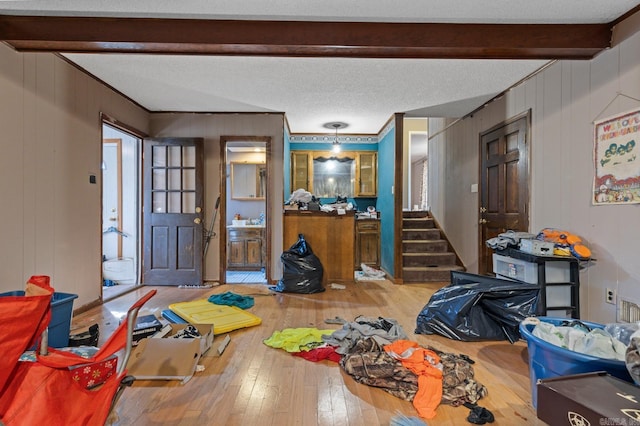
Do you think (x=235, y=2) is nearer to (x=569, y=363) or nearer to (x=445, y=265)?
(x=569, y=363)

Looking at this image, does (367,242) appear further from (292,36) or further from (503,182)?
(292,36)

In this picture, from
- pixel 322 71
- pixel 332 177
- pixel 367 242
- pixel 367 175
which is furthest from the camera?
pixel 332 177

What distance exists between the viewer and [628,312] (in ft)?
7.46

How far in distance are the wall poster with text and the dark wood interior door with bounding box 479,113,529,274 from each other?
33.4 inches

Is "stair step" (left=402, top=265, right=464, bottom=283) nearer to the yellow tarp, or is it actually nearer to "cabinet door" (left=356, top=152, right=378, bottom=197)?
"cabinet door" (left=356, top=152, right=378, bottom=197)

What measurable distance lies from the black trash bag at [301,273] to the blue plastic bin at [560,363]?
8.51ft

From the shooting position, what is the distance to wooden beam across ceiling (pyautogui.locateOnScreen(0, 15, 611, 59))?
231 centimetres

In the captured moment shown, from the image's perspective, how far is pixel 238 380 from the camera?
1.92 m

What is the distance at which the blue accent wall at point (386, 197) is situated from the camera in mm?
4723

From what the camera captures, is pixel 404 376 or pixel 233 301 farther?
pixel 233 301

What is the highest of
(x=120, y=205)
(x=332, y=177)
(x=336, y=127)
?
(x=336, y=127)

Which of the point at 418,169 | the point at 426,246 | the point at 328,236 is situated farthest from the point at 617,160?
the point at 418,169

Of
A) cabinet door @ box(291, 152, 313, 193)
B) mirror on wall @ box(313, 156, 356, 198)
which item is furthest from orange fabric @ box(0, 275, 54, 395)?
mirror on wall @ box(313, 156, 356, 198)

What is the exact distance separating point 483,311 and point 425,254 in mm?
2397
